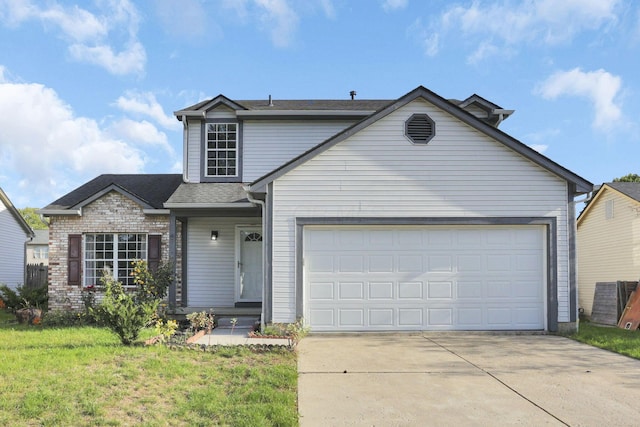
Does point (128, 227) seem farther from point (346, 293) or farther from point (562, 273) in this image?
point (562, 273)

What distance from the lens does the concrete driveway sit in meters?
5.39

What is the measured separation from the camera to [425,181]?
1081 centimetres

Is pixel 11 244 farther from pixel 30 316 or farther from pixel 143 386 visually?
pixel 143 386

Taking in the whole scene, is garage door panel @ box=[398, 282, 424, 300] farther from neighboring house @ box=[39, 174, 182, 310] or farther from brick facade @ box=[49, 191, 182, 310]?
neighboring house @ box=[39, 174, 182, 310]

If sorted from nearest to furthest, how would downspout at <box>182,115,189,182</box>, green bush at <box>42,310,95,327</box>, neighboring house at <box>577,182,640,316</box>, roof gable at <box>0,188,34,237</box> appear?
green bush at <box>42,310,95,327</box>
downspout at <box>182,115,189,182</box>
neighboring house at <box>577,182,640,316</box>
roof gable at <box>0,188,34,237</box>

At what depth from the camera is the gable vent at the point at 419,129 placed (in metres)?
10.9

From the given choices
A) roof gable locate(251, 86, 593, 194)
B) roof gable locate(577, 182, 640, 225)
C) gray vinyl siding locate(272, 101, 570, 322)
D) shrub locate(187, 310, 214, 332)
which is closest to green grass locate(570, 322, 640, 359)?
gray vinyl siding locate(272, 101, 570, 322)

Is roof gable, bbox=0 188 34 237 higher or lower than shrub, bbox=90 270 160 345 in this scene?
higher

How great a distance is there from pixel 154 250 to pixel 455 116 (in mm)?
9168

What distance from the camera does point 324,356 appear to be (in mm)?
8469

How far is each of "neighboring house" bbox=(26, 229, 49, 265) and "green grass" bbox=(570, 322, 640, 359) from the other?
35966mm

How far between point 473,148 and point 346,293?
4236 mm

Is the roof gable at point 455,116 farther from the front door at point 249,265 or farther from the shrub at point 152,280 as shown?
the front door at point 249,265

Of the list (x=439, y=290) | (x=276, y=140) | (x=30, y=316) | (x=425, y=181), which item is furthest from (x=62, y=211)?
(x=439, y=290)
